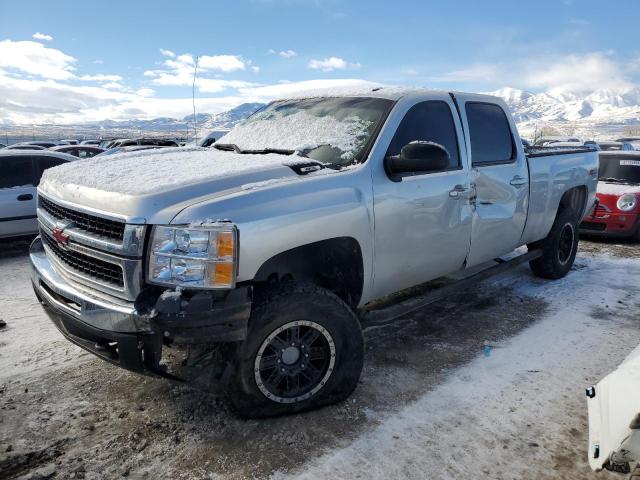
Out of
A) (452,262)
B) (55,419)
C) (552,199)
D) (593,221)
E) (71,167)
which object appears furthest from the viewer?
(593,221)

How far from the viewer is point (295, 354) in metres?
2.82

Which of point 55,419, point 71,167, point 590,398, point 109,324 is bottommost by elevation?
point 55,419

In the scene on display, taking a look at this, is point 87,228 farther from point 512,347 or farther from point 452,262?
Answer: point 512,347

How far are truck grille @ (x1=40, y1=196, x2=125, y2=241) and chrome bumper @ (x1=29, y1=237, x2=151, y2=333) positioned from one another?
338 mm

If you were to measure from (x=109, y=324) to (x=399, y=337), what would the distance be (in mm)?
2404

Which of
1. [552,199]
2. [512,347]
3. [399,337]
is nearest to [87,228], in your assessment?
[399,337]

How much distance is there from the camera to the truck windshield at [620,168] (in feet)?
27.7

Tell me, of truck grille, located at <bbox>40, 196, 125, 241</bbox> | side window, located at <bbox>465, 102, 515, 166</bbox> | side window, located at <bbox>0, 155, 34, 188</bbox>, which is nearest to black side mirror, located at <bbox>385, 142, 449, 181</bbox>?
side window, located at <bbox>465, 102, 515, 166</bbox>

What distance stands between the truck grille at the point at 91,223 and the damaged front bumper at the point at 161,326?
1.10ft

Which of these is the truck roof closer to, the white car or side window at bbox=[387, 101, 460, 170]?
side window at bbox=[387, 101, 460, 170]

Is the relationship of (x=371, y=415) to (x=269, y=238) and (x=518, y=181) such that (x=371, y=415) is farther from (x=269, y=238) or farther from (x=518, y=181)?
(x=518, y=181)

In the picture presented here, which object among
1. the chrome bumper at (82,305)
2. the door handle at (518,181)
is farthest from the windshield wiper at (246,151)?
the door handle at (518,181)

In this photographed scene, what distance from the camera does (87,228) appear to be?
272 cm

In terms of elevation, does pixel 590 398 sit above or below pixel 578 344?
above
